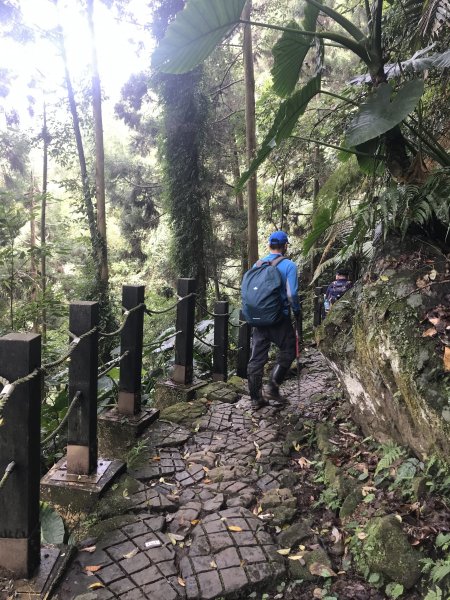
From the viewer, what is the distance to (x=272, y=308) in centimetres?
425

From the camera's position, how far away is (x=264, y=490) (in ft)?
9.86

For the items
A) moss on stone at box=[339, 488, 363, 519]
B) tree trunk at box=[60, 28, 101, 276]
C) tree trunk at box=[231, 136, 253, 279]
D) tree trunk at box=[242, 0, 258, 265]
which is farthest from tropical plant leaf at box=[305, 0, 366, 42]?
tree trunk at box=[60, 28, 101, 276]

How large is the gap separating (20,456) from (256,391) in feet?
9.85

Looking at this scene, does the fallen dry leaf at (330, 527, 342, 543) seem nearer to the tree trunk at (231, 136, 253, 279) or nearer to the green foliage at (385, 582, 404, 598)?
the green foliage at (385, 582, 404, 598)

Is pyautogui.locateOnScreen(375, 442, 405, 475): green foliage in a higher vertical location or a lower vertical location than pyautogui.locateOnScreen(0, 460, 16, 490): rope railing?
lower

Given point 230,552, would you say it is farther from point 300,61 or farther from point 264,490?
point 300,61

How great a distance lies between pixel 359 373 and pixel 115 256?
17.9 metres

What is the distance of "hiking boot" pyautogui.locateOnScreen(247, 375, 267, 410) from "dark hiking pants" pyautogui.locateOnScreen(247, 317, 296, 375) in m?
0.07

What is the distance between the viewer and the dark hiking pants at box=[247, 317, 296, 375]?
446 cm

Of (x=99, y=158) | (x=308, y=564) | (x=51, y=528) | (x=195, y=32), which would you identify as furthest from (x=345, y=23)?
(x=99, y=158)

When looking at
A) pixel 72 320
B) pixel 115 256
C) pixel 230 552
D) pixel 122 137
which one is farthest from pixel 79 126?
pixel 230 552

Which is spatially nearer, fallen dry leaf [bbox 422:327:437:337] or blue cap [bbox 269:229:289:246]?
fallen dry leaf [bbox 422:327:437:337]

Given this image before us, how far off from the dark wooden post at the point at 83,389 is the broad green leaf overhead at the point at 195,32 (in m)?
2.03

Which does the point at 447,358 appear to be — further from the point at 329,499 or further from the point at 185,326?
the point at 185,326
